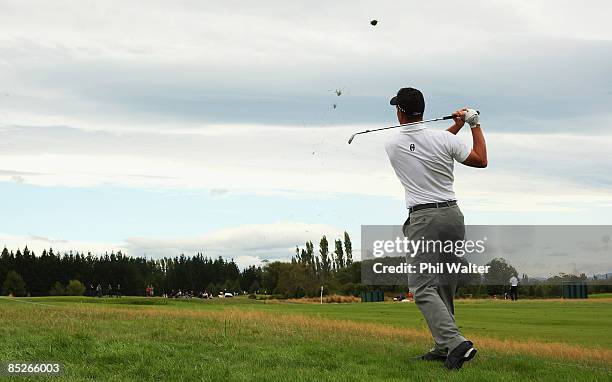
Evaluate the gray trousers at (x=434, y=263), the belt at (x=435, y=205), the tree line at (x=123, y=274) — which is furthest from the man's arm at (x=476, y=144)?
the tree line at (x=123, y=274)

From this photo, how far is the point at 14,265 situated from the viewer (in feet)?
506

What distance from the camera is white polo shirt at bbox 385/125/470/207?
8992mm

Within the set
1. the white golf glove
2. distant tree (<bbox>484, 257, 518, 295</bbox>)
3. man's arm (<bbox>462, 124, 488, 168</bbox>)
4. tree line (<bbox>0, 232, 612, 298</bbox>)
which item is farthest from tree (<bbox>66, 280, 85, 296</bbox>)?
man's arm (<bbox>462, 124, 488, 168</bbox>)

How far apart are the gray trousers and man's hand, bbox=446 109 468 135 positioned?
107 centimetres

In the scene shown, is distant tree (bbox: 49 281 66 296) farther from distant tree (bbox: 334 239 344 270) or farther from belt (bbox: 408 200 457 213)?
belt (bbox: 408 200 457 213)

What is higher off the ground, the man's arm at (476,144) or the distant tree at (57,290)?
the man's arm at (476,144)

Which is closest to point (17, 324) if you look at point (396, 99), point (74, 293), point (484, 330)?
point (396, 99)

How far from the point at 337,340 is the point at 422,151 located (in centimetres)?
413

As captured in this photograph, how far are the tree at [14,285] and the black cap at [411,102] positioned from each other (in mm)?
143385

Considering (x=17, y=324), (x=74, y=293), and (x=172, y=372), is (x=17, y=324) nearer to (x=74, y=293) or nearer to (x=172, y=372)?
(x=172, y=372)

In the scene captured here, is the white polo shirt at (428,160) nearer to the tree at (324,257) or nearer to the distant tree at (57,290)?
the tree at (324,257)

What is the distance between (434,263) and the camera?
8.95 metres

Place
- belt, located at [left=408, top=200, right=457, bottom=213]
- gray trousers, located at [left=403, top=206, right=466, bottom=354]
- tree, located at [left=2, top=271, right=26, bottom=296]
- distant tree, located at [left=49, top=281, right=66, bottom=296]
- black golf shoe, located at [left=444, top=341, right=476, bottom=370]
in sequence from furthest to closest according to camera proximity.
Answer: distant tree, located at [left=49, top=281, right=66, bottom=296] < tree, located at [left=2, top=271, right=26, bottom=296] < belt, located at [left=408, top=200, right=457, bottom=213] < gray trousers, located at [left=403, top=206, right=466, bottom=354] < black golf shoe, located at [left=444, top=341, right=476, bottom=370]

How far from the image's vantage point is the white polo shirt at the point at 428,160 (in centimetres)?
899
